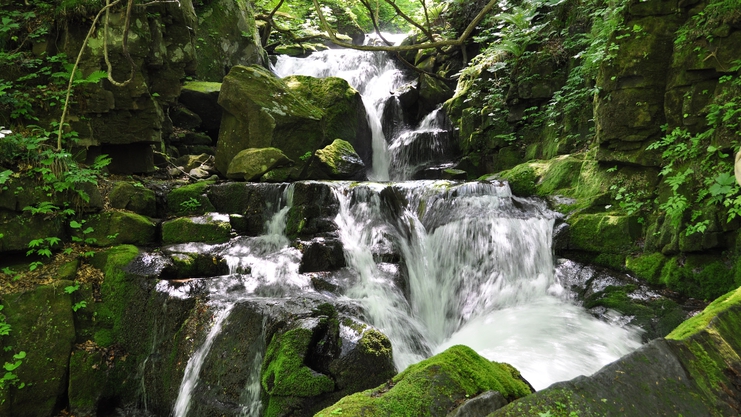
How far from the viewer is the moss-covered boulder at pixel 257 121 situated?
9633 mm

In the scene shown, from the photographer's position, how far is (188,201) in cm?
770

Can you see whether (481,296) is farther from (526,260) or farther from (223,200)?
(223,200)

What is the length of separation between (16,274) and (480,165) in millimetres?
10072

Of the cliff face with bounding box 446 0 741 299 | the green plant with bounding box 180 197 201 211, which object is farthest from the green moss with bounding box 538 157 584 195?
the green plant with bounding box 180 197 201 211

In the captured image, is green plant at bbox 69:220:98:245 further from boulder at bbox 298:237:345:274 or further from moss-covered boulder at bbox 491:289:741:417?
moss-covered boulder at bbox 491:289:741:417

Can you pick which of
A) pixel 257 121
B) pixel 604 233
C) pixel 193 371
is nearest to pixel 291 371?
pixel 193 371

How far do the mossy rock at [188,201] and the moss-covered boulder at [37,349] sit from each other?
2.54 metres

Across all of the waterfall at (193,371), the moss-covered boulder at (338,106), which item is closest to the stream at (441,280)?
the waterfall at (193,371)

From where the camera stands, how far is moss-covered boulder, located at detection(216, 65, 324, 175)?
9.63m

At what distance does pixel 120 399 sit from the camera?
17.4ft

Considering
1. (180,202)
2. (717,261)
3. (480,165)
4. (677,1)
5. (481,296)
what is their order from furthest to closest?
(480,165) → (180,202) → (481,296) → (677,1) → (717,261)

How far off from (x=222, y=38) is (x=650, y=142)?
12.6m

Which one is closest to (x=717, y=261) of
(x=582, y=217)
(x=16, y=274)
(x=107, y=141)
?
(x=582, y=217)

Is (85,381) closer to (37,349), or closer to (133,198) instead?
(37,349)
